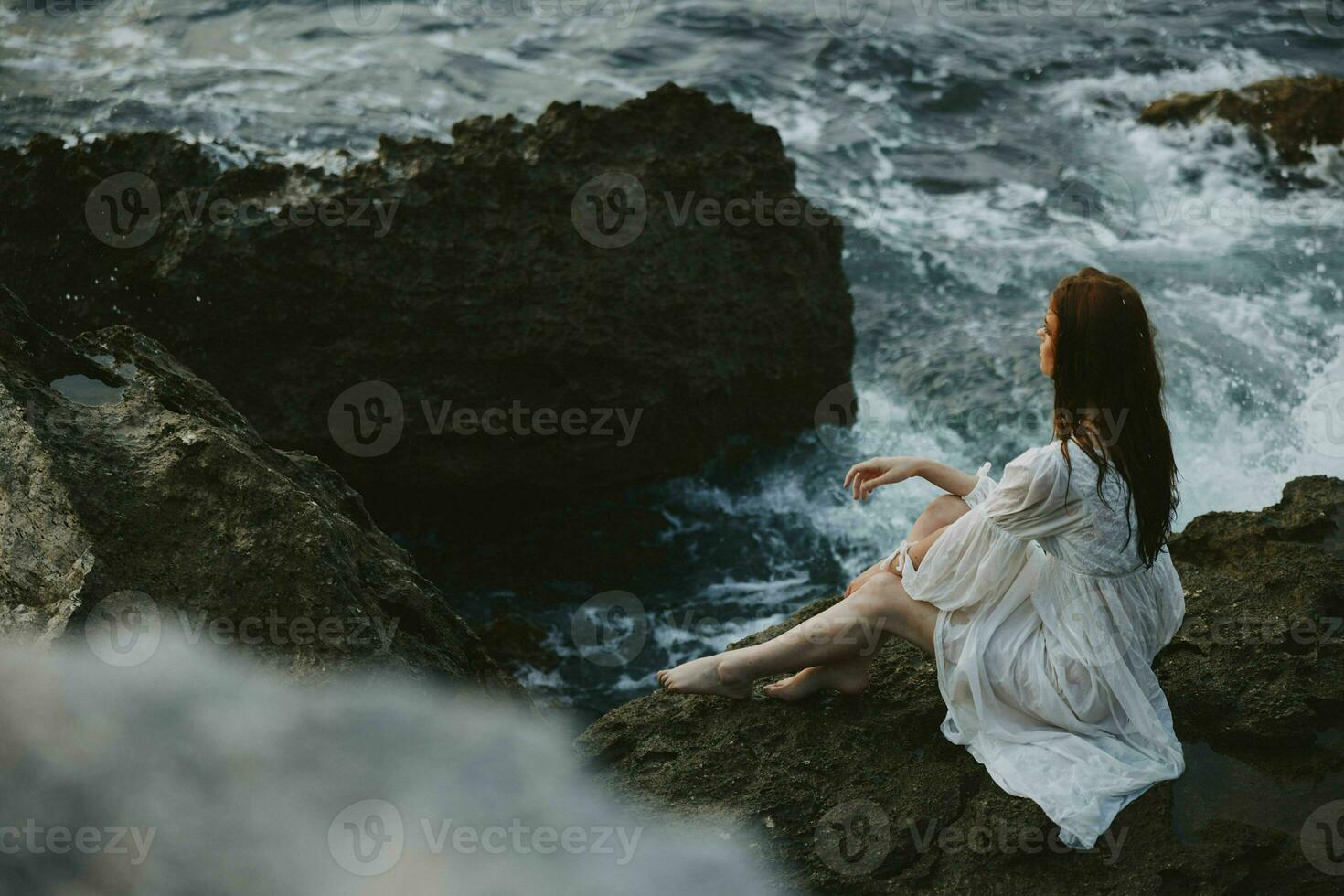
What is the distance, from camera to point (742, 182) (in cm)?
649

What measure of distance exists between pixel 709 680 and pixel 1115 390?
1505mm

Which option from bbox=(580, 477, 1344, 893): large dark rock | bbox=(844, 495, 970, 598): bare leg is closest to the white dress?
bbox=(580, 477, 1344, 893): large dark rock

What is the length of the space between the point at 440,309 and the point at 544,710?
1.92m

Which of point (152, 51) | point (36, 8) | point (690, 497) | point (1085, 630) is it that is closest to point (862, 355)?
point (690, 497)

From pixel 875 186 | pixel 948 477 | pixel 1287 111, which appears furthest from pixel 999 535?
pixel 1287 111

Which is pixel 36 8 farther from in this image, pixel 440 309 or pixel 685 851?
pixel 685 851

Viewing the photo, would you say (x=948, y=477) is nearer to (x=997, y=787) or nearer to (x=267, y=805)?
(x=997, y=787)

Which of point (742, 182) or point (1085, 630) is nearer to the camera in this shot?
point (1085, 630)

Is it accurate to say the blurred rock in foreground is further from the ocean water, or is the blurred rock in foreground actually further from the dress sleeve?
the ocean water

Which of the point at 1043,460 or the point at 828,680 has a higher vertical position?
the point at 1043,460

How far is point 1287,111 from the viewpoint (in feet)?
34.0

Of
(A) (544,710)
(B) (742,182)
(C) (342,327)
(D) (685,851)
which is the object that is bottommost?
(A) (544,710)

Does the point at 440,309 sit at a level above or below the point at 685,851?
above

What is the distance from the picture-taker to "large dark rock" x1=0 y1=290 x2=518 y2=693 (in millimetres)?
3520
